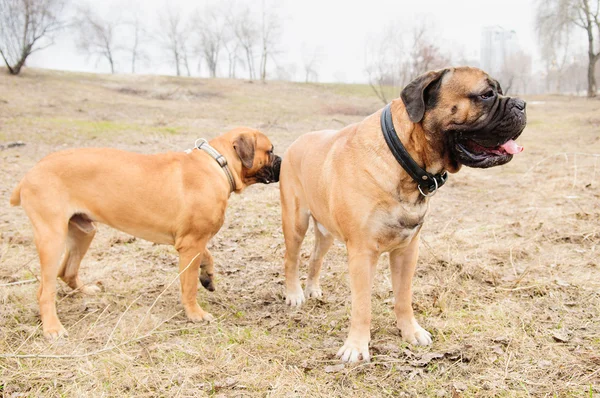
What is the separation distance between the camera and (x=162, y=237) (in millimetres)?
4750

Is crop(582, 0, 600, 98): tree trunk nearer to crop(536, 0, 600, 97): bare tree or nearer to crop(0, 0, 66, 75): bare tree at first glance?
crop(536, 0, 600, 97): bare tree

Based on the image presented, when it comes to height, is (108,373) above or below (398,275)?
below

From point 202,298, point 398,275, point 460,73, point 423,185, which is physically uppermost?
point 460,73

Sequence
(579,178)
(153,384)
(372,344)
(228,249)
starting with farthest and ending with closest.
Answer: (579,178) < (228,249) < (372,344) < (153,384)

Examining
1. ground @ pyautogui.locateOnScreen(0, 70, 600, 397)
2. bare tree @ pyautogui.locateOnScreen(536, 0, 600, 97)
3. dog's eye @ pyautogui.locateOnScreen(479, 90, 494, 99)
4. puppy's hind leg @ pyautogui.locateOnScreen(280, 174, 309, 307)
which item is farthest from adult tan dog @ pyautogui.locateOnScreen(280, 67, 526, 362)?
bare tree @ pyautogui.locateOnScreen(536, 0, 600, 97)

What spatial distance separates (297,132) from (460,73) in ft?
52.7

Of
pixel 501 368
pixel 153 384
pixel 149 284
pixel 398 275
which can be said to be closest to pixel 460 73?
pixel 398 275

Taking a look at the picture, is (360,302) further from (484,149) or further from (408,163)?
(484,149)

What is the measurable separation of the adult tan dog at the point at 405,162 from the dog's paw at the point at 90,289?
2.74m

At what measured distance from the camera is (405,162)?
3.45 m

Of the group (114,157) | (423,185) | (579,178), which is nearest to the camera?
(423,185)

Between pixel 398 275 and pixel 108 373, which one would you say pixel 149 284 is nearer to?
pixel 108 373

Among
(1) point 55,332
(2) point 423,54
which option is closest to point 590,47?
(2) point 423,54

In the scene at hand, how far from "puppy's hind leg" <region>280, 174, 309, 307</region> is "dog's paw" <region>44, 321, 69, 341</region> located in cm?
211
